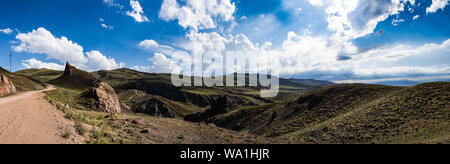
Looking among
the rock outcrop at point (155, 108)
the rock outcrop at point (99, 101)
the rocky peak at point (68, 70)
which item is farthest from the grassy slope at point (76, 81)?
the rock outcrop at point (99, 101)

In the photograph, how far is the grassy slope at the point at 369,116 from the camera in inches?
819

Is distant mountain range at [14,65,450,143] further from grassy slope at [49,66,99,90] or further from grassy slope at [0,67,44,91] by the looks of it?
grassy slope at [49,66,99,90]

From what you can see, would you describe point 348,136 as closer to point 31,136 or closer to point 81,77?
point 31,136

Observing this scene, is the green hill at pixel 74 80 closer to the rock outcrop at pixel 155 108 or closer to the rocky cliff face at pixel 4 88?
the rock outcrop at pixel 155 108

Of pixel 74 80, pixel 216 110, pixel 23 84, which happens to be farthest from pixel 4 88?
pixel 216 110

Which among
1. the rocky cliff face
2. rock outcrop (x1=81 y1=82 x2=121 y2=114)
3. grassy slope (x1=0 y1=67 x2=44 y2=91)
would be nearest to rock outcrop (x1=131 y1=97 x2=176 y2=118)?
grassy slope (x1=0 y1=67 x2=44 y2=91)

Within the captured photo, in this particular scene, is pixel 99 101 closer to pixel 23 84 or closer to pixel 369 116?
pixel 23 84

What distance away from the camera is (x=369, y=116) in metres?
27.5

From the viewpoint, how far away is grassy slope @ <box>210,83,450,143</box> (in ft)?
68.3

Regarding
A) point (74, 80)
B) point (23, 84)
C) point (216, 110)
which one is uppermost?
point (74, 80)

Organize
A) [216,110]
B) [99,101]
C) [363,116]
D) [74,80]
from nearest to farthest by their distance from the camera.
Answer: [363,116] < [99,101] < [74,80] < [216,110]

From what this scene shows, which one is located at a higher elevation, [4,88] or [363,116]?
[4,88]
